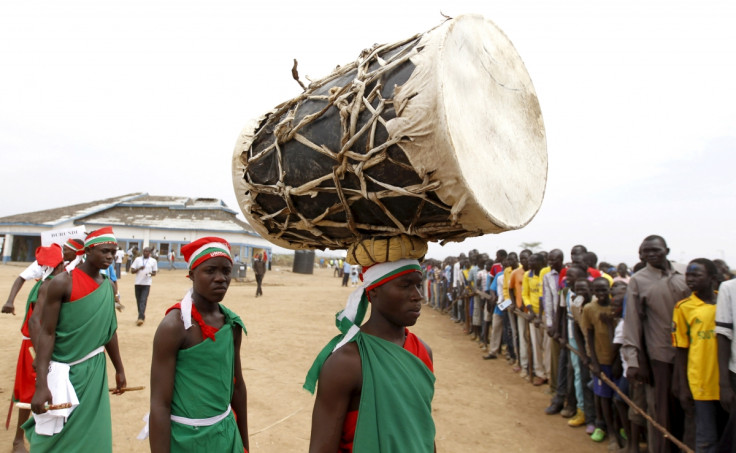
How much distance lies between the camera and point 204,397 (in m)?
2.63

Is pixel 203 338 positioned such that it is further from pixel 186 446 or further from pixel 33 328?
pixel 33 328

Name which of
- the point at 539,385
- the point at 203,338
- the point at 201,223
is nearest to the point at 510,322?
the point at 539,385

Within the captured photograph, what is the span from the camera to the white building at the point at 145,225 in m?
34.9

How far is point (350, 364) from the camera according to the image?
1909 mm

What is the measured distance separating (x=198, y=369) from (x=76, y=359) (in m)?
1.65

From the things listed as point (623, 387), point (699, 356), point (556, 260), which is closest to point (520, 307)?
point (556, 260)

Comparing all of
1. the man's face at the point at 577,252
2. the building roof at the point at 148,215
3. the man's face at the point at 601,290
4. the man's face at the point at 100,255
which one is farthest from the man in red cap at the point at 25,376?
the building roof at the point at 148,215

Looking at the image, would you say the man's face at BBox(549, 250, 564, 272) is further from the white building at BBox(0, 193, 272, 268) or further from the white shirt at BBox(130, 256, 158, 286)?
the white building at BBox(0, 193, 272, 268)

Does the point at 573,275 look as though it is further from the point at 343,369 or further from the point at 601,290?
the point at 343,369

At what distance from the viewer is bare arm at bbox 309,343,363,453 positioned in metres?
1.84

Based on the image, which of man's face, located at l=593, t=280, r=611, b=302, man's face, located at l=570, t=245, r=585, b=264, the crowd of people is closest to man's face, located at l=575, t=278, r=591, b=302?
the crowd of people

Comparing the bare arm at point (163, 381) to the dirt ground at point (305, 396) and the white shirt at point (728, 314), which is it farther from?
the white shirt at point (728, 314)

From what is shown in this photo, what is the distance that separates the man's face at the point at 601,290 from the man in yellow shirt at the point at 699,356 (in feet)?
3.57

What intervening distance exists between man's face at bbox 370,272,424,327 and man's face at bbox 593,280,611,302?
3781 millimetres
